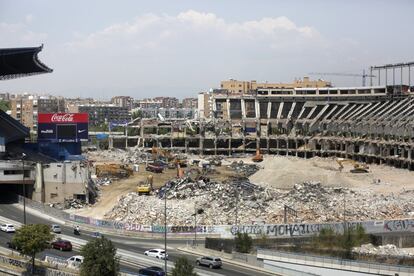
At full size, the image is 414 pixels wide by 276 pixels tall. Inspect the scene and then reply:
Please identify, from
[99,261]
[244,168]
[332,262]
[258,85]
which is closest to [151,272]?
[99,261]

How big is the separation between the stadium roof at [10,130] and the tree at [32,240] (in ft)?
130

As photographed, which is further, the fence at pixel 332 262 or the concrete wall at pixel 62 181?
the concrete wall at pixel 62 181

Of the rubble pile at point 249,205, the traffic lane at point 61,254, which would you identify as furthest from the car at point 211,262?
the rubble pile at point 249,205

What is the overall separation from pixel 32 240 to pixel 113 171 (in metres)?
43.6

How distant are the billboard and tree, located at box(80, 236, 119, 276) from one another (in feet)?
131

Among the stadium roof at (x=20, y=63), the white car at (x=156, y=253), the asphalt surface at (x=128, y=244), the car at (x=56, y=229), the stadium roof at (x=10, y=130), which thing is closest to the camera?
the asphalt surface at (x=128, y=244)

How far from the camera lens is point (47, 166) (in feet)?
204

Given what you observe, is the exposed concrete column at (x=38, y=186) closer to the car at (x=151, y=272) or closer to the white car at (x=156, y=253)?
the white car at (x=156, y=253)

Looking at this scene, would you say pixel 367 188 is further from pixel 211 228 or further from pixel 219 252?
pixel 219 252

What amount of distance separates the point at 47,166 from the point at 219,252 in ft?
85.6

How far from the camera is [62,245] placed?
135 ft

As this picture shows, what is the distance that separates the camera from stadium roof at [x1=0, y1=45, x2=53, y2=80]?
6919 centimetres

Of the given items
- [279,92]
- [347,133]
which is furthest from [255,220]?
[279,92]

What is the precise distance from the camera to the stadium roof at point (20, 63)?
6919cm
